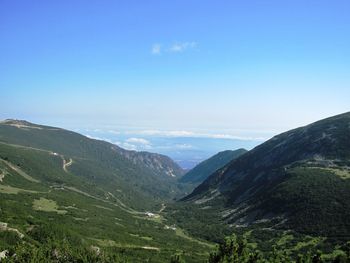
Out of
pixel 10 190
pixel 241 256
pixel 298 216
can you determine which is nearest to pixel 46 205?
pixel 10 190

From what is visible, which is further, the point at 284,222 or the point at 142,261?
the point at 284,222

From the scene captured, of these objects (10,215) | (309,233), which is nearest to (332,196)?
(309,233)

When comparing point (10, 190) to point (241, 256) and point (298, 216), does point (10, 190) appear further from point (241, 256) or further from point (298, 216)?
point (241, 256)

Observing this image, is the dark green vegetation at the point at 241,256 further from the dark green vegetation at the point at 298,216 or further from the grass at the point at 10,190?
the grass at the point at 10,190

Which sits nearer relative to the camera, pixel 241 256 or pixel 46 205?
pixel 241 256

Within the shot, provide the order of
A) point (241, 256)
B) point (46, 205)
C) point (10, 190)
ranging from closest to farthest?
point (241, 256)
point (46, 205)
point (10, 190)

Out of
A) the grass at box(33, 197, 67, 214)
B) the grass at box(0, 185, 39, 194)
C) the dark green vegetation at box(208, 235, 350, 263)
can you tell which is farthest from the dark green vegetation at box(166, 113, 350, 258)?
the grass at box(0, 185, 39, 194)

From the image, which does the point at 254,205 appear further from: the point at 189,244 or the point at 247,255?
the point at 247,255

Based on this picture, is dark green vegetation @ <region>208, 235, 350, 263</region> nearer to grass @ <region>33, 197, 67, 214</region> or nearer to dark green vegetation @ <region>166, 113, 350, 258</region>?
dark green vegetation @ <region>166, 113, 350, 258</region>

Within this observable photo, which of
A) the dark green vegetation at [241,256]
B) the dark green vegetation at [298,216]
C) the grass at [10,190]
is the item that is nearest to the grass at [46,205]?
the grass at [10,190]
